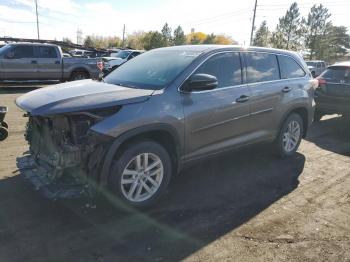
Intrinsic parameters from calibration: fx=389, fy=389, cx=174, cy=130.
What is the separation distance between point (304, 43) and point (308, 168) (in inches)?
2536

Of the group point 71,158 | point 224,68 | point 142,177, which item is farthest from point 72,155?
point 224,68

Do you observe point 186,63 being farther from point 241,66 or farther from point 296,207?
point 296,207

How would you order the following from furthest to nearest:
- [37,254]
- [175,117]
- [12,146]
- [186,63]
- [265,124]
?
[12,146], [265,124], [186,63], [175,117], [37,254]

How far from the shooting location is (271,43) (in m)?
65.6

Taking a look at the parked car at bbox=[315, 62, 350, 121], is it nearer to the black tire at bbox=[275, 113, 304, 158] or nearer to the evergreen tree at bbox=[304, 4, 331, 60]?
the black tire at bbox=[275, 113, 304, 158]

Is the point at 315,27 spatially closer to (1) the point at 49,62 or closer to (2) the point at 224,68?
(1) the point at 49,62

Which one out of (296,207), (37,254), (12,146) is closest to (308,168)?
(296,207)

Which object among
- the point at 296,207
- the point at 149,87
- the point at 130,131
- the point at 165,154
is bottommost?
the point at 296,207

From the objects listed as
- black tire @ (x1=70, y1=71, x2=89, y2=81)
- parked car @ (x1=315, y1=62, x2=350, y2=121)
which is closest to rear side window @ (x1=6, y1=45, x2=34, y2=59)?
black tire @ (x1=70, y1=71, x2=89, y2=81)

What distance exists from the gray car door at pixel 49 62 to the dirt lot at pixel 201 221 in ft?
34.6

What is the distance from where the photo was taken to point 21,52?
15227mm

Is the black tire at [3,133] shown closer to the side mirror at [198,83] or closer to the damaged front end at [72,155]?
the damaged front end at [72,155]

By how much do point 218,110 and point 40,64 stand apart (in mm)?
12477

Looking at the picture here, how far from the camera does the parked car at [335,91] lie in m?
9.13
